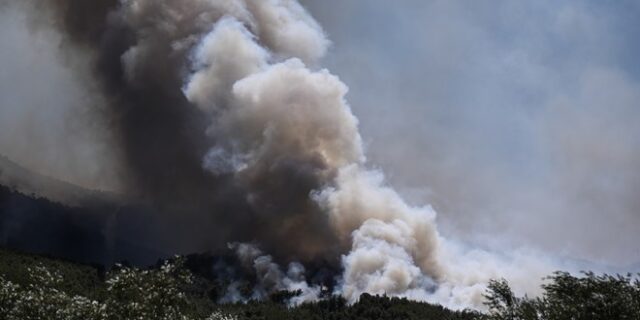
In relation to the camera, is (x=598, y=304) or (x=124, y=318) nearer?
(x=124, y=318)

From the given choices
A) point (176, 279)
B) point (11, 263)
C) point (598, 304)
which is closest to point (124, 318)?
point (176, 279)

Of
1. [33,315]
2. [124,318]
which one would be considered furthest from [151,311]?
[33,315]

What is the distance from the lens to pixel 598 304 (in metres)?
43.5

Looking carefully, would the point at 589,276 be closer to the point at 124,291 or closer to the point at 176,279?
the point at 176,279

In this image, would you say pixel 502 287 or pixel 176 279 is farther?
pixel 502 287

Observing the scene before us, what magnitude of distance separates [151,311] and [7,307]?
1298 centimetres

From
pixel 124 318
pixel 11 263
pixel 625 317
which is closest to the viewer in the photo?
pixel 124 318

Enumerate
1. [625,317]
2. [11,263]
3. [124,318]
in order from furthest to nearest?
[11,263] < [625,317] < [124,318]

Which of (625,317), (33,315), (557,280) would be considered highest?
(557,280)

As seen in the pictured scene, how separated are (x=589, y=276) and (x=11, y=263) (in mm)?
176603

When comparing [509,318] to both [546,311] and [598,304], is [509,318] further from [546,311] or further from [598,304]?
[598,304]

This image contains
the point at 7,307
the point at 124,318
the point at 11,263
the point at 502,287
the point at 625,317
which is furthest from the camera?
the point at 11,263

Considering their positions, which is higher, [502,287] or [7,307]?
[502,287]

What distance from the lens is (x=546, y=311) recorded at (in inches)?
1818
